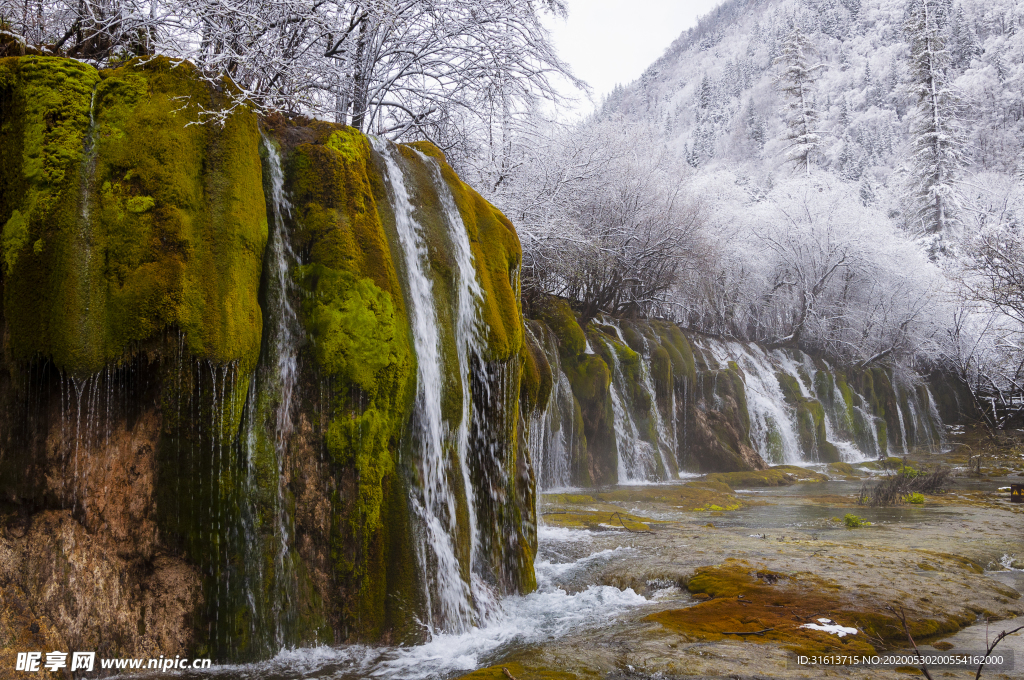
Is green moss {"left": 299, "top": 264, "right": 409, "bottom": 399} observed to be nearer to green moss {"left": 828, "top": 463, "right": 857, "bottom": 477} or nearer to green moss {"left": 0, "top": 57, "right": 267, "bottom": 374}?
green moss {"left": 0, "top": 57, "right": 267, "bottom": 374}

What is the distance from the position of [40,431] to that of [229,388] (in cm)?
108

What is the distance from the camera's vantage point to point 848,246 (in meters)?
26.6

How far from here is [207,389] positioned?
4266mm

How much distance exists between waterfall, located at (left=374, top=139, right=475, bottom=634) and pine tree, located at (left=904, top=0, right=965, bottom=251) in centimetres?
4272

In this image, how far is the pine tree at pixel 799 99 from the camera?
4697 cm

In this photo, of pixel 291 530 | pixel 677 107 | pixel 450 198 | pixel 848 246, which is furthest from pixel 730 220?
pixel 677 107

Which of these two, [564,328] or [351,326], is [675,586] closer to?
[351,326]

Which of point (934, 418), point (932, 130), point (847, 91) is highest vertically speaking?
point (847, 91)

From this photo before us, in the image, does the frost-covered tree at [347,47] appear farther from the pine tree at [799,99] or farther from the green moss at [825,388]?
the pine tree at [799,99]

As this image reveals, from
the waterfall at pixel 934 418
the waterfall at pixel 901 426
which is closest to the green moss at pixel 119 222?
the waterfall at pixel 901 426

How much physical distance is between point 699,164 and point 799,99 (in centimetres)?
1851

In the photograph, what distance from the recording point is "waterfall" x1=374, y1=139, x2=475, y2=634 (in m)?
5.03

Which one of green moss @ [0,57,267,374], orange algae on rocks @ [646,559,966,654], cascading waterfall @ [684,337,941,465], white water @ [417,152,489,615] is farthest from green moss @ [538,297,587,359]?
green moss @ [0,57,267,374]

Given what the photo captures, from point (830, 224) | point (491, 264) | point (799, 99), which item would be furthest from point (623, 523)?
point (799, 99)
